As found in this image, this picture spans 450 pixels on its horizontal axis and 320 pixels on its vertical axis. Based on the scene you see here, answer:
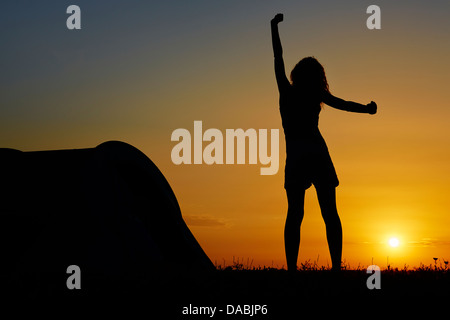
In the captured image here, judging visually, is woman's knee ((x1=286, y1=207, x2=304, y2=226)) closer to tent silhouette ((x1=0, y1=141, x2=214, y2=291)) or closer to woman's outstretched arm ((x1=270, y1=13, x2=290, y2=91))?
woman's outstretched arm ((x1=270, y1=13, x2=290, y2=91))

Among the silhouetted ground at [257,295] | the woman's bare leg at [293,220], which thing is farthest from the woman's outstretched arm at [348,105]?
the silhouetted ground at [257,295]

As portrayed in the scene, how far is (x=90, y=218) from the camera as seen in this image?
31.3 ft

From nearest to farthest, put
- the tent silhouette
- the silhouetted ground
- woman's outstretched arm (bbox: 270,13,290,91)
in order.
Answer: the silhouetted ground
woman's outstretched arm (bbox: 270,13,290,91)
the tent silhouette

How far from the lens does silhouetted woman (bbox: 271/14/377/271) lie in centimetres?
731

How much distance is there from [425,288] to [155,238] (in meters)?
5.66

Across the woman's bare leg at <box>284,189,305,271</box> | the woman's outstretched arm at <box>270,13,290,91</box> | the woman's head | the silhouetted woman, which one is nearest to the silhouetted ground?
the woman's bare leg at <box>284,189,305,271</box>

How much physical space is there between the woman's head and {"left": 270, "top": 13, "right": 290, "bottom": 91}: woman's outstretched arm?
183 mm

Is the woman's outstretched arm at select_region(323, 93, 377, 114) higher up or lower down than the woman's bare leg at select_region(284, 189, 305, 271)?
higher up

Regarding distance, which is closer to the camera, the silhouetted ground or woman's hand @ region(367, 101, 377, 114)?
the silhouetted ground

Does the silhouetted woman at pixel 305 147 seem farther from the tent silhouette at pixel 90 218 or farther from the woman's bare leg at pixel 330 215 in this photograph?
the tent silhouette at pixel 90 218

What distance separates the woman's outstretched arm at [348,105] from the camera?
24.0 feet

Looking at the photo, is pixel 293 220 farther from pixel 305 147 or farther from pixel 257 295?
pixel 257 295

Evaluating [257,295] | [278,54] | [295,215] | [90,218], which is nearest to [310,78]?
[278,54]
